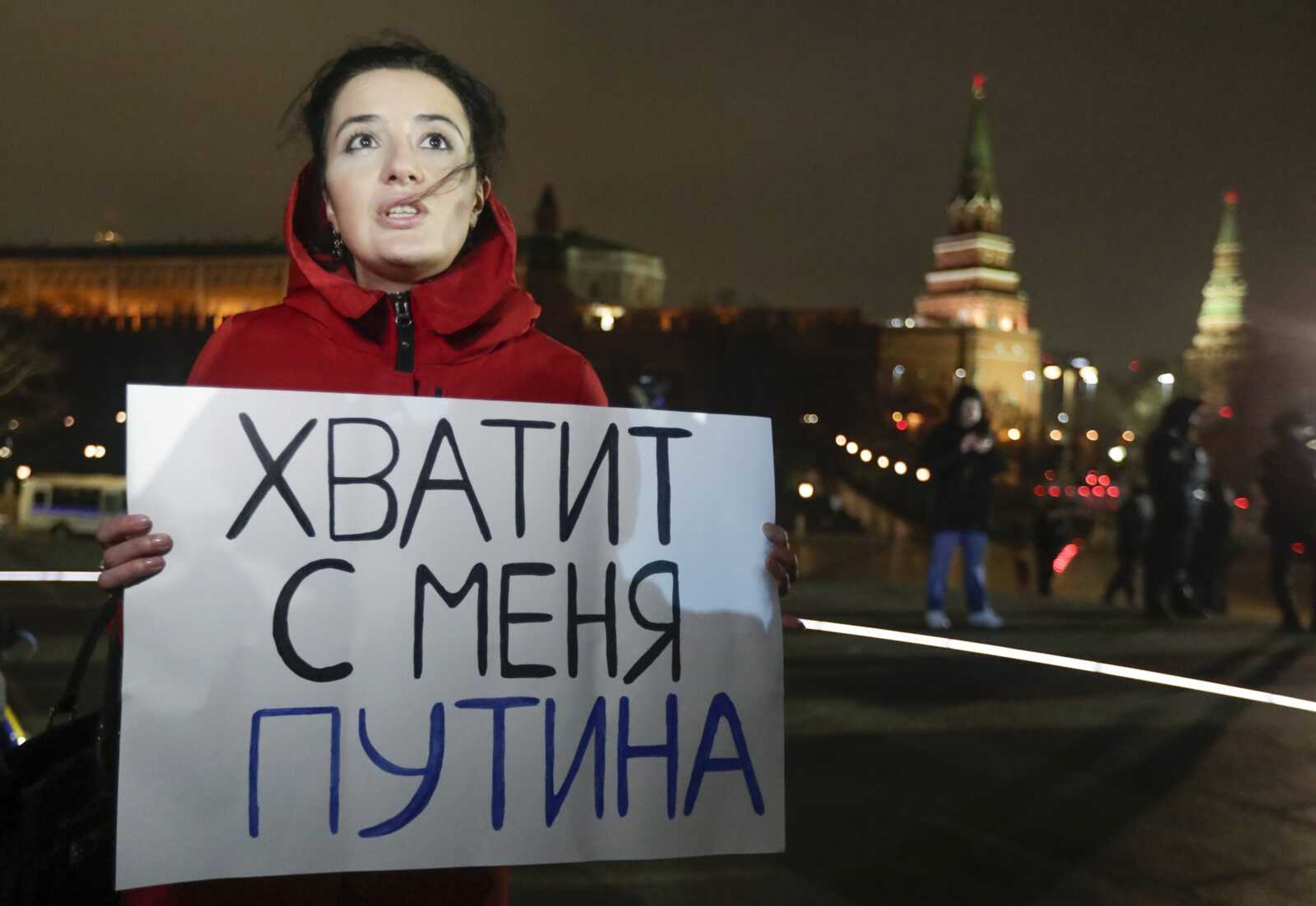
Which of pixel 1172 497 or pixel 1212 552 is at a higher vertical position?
pixel 1172 497

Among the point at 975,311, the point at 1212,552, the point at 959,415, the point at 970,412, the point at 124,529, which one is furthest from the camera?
the point at 975,311

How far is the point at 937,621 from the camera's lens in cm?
1016

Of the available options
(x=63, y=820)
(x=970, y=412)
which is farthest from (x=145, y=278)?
(x=63, y=820)

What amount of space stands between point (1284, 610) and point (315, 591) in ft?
33.3

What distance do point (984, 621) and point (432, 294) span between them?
8.61 metres

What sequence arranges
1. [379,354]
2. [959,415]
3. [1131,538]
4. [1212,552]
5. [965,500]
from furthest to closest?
[1131,538] < [1212,552] < [959,415] < [965,500] < [379,354]

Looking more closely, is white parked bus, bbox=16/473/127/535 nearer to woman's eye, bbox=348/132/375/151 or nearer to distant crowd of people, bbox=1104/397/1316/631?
distant crowd of people, bbox=1104/397/1316/631

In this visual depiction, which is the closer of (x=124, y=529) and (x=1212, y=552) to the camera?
(x=124, y=529)

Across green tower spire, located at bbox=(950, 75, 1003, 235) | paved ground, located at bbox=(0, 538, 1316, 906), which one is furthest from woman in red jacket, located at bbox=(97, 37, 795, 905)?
green tower spire, located at bbox=(950, 75, 1003, 235)

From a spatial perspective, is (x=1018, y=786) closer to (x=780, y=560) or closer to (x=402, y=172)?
(x=780, y=560)

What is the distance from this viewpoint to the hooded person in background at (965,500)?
10234 mm

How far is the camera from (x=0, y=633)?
3613mm

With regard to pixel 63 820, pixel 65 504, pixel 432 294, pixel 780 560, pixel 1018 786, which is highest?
pixel 432 294

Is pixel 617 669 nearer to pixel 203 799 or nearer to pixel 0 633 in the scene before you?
pixel 203 799
